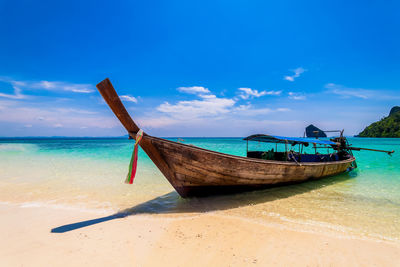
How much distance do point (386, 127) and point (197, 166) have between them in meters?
103

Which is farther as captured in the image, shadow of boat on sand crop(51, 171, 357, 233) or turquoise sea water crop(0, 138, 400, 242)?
turquoise sea water crop(0, 138, 400, 242)

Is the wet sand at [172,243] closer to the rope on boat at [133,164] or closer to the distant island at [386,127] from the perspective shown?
the rope on boat at [133,164]

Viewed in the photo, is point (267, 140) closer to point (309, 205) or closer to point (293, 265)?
point (309, 205)

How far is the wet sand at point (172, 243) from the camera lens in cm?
295

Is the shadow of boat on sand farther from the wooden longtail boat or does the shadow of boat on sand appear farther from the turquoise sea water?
the wooden longtail boat

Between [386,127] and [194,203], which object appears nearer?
[194,203]

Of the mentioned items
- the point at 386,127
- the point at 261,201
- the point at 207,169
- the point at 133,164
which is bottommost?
the point at 261,201

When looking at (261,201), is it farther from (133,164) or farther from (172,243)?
(133,164)

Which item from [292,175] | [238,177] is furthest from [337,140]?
[238,177]

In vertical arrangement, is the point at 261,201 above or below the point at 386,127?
below

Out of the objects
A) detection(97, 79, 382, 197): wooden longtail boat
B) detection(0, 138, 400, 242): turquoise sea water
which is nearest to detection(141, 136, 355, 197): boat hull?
detection(97, 79, 382, 197): wooden longtail boat

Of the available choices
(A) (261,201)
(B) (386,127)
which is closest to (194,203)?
(A) (261,201)

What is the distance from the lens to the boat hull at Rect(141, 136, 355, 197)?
16.1ft

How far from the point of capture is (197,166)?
5.07m
